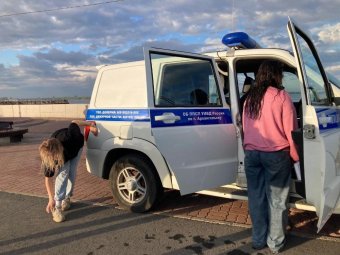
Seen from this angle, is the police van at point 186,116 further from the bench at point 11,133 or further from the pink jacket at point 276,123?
the bench at point 11,133

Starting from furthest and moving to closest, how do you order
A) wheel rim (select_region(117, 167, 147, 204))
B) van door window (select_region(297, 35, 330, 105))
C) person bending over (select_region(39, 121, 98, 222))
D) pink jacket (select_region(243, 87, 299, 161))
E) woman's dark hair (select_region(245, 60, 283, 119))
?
wheel rim (select_region(117, 167, 147, 204)) → person bending over (select_region(39, 121, 98, 222)) → van door window (select_region(297, 35, 330, 105)) → woman's dark hair (select_region(245, 60, 283, 119)) → pink jacket (select_region(243, 87, 299, 161))

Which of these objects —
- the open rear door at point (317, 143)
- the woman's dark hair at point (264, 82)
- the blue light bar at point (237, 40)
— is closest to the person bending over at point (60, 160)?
the blue light bar at point (237, 40)

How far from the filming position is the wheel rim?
538 cm

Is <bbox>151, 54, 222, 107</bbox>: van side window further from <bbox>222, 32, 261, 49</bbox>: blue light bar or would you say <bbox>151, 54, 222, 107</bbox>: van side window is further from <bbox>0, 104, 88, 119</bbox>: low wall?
<bbox>0, 104, 88, 119</bbox>: low wall

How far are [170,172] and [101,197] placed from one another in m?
1.90

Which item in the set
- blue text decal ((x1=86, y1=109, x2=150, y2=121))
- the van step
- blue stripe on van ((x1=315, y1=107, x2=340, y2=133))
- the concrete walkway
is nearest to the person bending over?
blue text decal ((x1=86, y1=109, x2=150, y2=121))

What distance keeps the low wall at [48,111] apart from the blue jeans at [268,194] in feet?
74.7

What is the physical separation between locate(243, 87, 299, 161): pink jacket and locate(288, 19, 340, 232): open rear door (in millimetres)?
139

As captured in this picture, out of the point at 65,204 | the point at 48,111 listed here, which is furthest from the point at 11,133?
the point at 48,111

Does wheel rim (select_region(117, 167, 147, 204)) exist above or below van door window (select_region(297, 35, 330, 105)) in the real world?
below

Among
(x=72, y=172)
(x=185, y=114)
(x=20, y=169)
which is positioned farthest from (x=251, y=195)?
(x=20, y=169)

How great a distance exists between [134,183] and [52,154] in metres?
1.18

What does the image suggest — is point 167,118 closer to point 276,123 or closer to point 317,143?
point 276,123

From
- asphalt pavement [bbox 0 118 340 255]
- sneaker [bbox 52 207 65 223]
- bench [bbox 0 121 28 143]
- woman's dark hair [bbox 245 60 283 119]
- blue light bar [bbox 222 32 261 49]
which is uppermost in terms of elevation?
blue light bar [bbox 222 32 261 49]
